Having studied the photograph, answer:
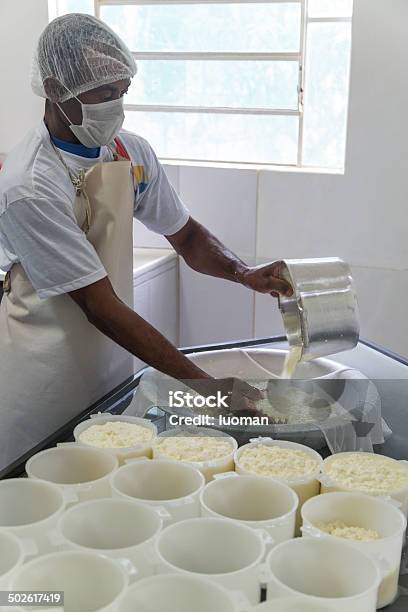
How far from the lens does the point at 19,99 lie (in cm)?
296

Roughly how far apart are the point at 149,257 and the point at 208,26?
3.11ft

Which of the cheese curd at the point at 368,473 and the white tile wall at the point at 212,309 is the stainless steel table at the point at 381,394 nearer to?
the cheese curd at the point at 368,473

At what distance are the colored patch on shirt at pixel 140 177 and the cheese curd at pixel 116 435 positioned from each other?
2.18 feet

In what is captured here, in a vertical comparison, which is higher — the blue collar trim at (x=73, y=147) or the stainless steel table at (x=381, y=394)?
the blue collar trim at (x=73, y=147)

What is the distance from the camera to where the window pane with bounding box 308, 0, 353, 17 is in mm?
2600

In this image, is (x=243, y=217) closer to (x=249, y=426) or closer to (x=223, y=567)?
(x=249, y=426)

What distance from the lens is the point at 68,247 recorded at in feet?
4.43

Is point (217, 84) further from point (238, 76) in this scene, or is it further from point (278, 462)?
point (278, 462)

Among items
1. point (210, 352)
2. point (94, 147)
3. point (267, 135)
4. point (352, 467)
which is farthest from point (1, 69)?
point (352, 467)

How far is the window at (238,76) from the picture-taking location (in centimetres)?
269

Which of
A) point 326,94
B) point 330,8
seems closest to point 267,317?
point 326,94

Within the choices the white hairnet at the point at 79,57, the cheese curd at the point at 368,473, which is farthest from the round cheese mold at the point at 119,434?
the white hairnet at the point at 79,57

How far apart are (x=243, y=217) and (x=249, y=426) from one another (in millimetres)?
1713

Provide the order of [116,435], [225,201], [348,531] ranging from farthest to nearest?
[225,201], [116,435], [348,531]
